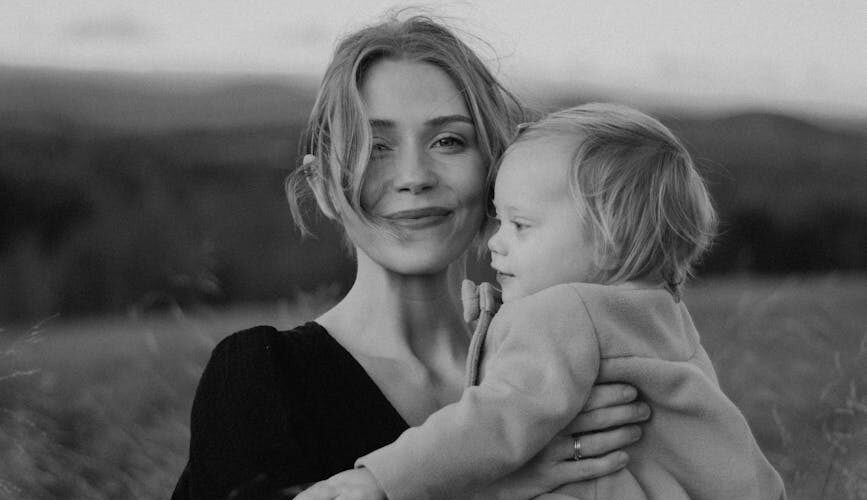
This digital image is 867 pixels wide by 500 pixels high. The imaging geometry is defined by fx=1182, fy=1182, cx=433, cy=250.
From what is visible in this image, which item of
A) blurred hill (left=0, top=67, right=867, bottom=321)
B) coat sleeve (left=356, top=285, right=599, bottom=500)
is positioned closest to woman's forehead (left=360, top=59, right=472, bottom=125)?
coat sleeve (left=356, top=285, right=599, bottom=500)

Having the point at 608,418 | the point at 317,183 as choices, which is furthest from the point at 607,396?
the point at 317,183

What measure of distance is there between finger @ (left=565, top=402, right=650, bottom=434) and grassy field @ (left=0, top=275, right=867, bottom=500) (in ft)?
3.70

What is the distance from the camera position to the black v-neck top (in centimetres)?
192

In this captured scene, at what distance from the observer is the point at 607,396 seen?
178 centimetres

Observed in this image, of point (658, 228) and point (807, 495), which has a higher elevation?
point (658, 228)

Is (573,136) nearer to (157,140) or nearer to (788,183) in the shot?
(157,140)

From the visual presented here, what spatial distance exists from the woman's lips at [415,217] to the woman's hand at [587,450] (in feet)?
1.79

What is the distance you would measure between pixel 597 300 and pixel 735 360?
2.44 m

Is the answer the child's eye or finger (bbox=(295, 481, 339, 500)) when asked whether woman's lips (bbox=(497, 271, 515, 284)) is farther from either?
finger (bbox=(295, 481, 339, 500))

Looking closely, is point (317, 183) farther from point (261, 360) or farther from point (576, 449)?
point (576, 449)

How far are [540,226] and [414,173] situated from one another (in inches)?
13.2

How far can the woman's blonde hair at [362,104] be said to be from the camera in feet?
7.19

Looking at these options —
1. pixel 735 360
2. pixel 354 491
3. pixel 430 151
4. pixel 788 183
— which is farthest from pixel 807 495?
pixel 788 183

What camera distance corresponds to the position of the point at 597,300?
179 cm
